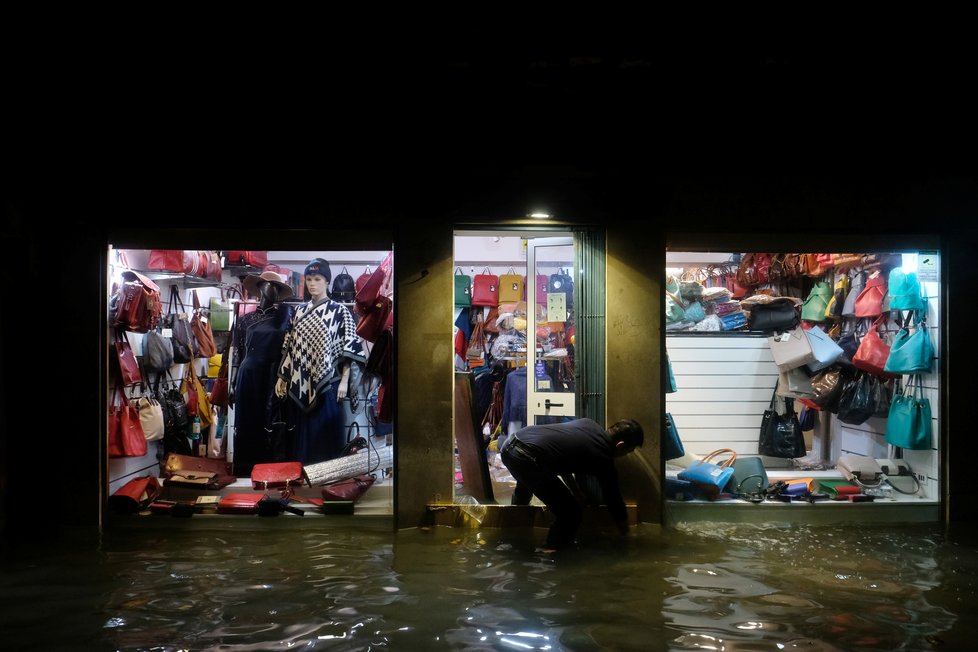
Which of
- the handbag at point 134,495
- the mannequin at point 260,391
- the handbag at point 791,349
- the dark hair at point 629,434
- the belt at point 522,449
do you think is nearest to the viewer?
the belt at point 522,449

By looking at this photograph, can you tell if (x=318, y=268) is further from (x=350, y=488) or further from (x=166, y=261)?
(x=350, y=488)

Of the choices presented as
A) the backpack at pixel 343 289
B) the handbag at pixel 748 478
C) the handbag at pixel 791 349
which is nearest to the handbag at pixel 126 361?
the backpack at pixel 343 289

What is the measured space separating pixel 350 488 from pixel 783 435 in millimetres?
5191

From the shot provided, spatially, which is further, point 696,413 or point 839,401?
point 696,413

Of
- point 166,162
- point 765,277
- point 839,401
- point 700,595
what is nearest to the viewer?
point 700,595

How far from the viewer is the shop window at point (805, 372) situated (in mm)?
6398

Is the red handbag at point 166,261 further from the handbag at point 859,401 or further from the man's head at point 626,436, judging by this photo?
the handbag at point 859,401

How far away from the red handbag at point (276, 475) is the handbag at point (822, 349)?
601 centimetres

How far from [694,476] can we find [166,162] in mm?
6148

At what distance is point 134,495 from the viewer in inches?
236

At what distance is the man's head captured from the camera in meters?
5.50

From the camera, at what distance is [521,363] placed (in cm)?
795

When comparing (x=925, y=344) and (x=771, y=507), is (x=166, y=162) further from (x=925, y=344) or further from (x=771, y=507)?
(x=925, y=344)

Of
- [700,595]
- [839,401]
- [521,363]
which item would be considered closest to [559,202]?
[521,363]
